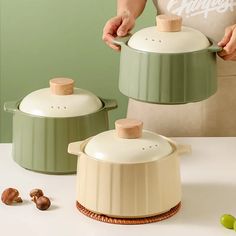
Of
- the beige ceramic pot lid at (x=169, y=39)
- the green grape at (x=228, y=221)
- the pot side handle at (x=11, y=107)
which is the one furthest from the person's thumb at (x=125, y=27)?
the green grape at (x=228, y=221)

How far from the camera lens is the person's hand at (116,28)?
4.89 feet

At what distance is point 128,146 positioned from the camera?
1188 millimetres

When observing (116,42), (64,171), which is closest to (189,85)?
(116,42)

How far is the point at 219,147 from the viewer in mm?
1535

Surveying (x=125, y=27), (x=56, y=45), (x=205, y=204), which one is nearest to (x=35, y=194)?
(x=205, y=204)

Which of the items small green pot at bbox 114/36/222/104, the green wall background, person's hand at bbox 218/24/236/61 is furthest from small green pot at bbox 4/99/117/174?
the green wall background

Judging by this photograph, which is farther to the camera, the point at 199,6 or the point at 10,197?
the point at 199,6

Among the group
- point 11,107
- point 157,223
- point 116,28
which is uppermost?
point 116,28

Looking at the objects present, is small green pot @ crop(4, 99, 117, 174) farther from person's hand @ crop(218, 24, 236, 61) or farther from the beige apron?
the beige apron

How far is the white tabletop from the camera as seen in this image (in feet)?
3.88

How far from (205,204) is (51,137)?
30 centimetres

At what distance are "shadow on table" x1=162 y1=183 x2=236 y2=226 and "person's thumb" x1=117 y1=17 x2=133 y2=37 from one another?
12.8 inches

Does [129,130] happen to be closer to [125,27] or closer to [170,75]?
[170,75]

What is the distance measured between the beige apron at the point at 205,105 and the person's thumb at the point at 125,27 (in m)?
0.29
